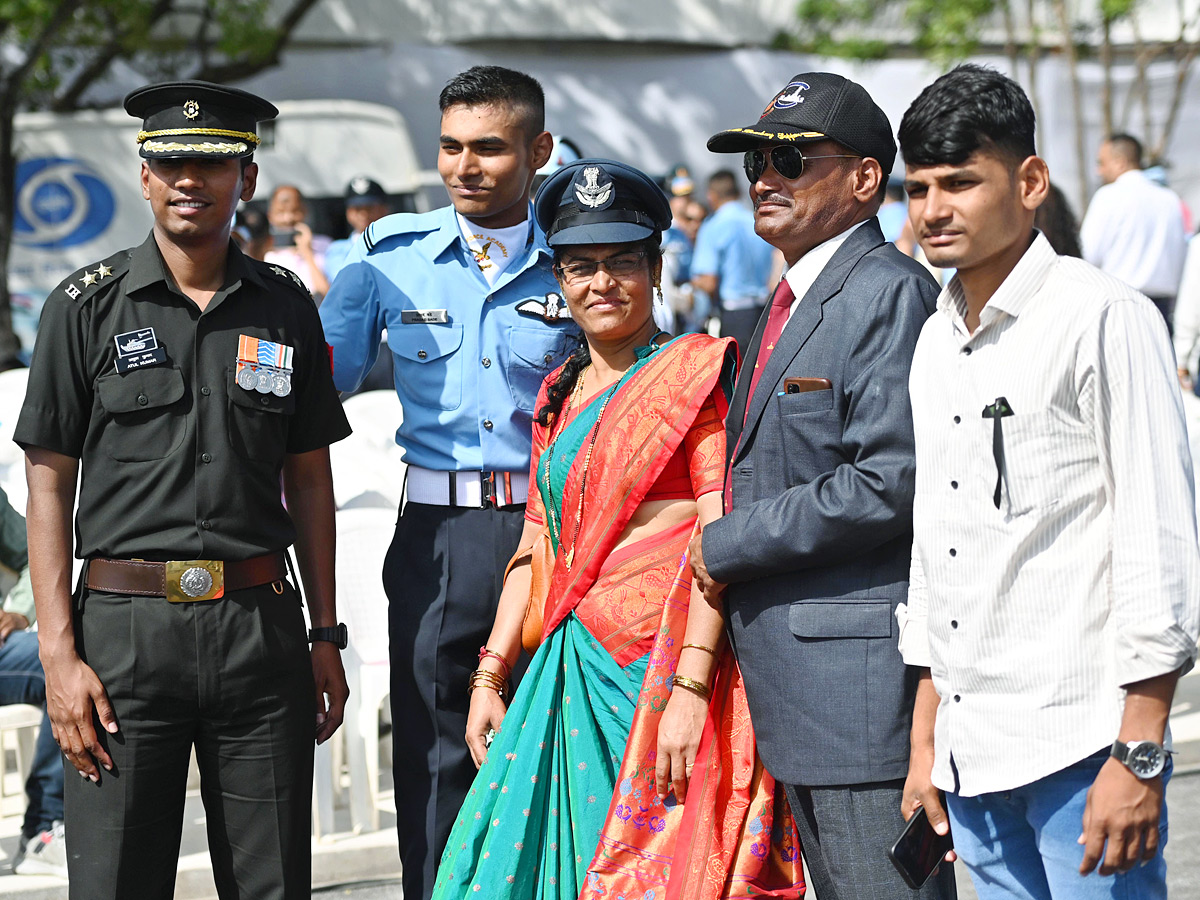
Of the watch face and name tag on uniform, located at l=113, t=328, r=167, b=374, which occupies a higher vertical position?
name tag on uniform, located at l=113, t=328, r=167, b=374

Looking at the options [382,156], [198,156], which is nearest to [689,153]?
[382,156]

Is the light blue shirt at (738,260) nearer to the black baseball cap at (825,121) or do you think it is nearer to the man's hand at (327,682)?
the man's hand at (327,682)

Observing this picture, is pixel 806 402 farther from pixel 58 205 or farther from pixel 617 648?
pixel 58 205

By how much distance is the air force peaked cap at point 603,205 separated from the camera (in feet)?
8.84

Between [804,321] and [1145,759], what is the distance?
925 millimetres

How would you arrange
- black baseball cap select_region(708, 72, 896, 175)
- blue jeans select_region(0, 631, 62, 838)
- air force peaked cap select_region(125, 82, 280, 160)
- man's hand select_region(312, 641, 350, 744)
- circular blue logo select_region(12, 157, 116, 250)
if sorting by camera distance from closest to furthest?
black baseball cap select_region(708, 72, 896, 175)
air force peaked cap select_region(125, 82, 280, 160)
man's hand select_region(312, 641, 350, 744)
blue jeans select_region(0, 631, 62, 838)
circular blue logo select_region(12, 157, 116, 250)

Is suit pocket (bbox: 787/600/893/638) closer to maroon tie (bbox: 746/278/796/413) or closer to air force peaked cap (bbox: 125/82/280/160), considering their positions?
maroon tie (bbox: 746/278/796/413)

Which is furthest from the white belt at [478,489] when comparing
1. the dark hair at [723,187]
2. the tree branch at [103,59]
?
the tree branch at [103,59]

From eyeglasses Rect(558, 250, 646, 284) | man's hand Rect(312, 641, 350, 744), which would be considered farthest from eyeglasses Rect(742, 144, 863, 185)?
man's hand Rect(312, 641, 350, 744)

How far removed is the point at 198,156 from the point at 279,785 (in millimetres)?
1287

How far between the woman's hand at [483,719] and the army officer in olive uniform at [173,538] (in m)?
0.34

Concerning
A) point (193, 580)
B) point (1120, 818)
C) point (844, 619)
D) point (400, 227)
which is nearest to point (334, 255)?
point (400, 227)

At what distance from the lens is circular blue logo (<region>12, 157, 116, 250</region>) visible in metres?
10.5

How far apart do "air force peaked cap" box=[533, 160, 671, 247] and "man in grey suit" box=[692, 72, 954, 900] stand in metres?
0.40
